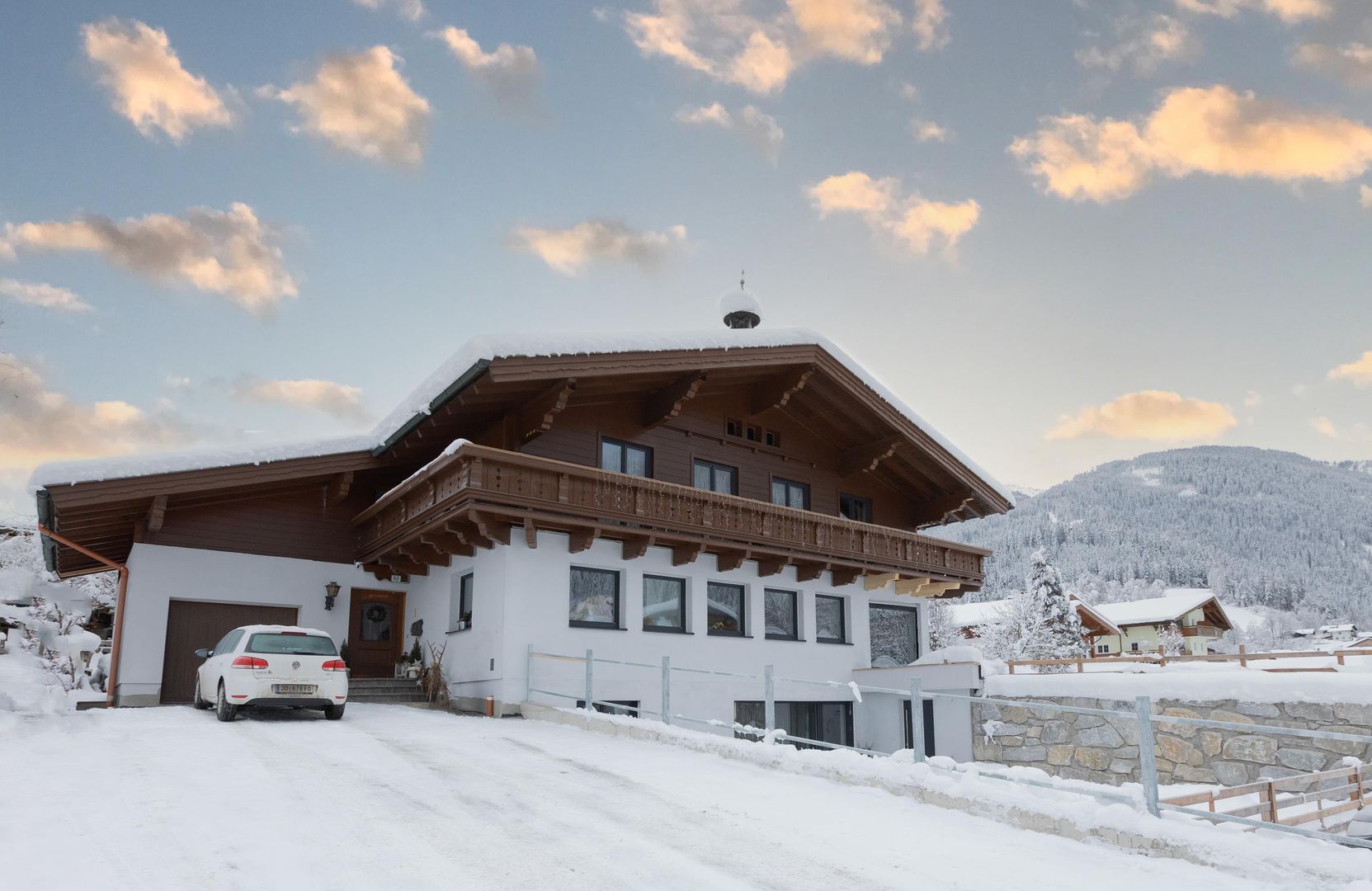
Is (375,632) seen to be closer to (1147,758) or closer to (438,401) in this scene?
(438,401)

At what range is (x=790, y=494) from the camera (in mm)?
23922

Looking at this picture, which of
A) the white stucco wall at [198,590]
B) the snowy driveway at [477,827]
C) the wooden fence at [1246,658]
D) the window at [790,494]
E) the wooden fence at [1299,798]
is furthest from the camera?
the window at [790,494]

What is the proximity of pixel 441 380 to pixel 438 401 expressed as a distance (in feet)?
1.30

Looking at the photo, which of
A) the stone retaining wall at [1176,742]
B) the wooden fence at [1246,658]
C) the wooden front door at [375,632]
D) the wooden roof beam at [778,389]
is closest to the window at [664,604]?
the wooden roof beam at [778,389]

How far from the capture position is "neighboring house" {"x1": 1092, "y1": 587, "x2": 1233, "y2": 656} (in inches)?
2803

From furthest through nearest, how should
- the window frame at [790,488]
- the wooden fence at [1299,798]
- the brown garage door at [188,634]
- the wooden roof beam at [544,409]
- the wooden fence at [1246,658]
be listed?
1. the window frame at [790,488]
2. the wooden fence at [1246,658]
3. the brown garage door at [188,634]
4. the wooden roof beam at [544,409]
5. the wooden fence at [1299,798]

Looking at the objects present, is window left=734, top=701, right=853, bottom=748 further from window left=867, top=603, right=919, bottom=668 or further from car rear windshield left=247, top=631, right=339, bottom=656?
car rear windshield left=247, top=631, right=339, bottom=656

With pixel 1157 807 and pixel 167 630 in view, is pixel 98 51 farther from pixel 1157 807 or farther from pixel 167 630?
pixel 1157 807

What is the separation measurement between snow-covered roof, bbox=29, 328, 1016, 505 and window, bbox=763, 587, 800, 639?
5.77 meters

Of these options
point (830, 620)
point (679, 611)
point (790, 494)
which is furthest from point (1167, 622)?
point (679, 611)

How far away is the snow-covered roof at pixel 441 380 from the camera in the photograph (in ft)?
52.2

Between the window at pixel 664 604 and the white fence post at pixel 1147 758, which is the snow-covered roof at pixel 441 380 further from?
the white fence post at pixel 1147 758

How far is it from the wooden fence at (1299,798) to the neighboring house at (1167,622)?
58647mm

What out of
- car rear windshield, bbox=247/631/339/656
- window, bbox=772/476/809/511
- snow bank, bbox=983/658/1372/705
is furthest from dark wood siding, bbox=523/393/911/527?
snow bank, bbox=983/658/1372/705
